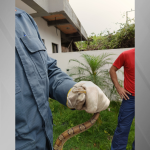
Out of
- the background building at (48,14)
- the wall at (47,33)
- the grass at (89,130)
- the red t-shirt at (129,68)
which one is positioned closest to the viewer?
the red t-shirt at (129,68)

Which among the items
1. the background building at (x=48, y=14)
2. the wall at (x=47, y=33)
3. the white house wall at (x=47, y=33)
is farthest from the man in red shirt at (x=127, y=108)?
the white house wall at (x=47, y=33)

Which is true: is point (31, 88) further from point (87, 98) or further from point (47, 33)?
point (47, 33)

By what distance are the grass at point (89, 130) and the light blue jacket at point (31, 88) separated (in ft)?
7.16

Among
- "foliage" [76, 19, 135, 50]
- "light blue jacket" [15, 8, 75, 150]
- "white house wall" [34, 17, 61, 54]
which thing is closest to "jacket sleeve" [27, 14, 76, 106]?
"light blue jacket" [15, 8, 75, 150]

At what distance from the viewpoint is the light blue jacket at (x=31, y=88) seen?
80 cm

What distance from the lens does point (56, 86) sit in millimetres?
1080

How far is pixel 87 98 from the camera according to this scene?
853 mm

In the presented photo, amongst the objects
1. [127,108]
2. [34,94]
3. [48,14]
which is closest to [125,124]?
[127,108]

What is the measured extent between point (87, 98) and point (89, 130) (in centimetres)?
290

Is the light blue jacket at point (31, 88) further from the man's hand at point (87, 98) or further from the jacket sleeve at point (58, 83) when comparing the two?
the man's hand at point (87, 98)

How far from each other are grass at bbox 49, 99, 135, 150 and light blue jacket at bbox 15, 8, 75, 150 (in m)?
2.18
